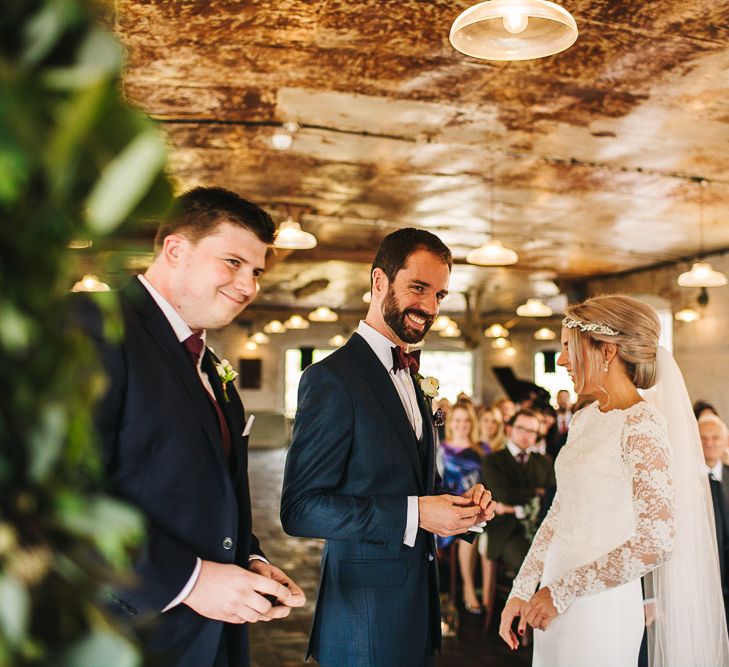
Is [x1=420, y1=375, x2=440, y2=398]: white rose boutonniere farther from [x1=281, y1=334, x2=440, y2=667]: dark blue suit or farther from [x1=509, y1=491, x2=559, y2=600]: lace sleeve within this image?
[x1=509, y1=491, x2=559, y2=600]: lace sleeve

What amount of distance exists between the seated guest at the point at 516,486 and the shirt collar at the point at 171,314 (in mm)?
4732

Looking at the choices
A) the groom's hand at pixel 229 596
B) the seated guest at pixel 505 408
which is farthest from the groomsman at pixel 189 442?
the seated guest at pixel 505 408

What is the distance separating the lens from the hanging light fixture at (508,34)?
10.5 ft

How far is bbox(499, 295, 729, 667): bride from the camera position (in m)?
2.43

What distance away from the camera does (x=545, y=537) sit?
113 inches

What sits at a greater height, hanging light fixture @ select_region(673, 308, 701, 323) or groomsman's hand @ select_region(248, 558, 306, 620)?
hanging light fixture @ select_region(673, 308, 701, 323)

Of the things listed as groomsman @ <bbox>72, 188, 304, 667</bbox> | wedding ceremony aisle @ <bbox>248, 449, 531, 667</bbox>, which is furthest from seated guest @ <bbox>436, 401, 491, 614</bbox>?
groomsman @ <bbox>72, 188, 304, 667</bbox>

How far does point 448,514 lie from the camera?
2156mm

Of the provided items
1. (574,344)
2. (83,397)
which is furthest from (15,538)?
(574,344)

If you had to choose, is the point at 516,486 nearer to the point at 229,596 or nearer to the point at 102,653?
the point at 229,596

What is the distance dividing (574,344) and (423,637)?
1.15 meters

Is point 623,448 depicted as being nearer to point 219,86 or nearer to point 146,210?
point 146,210

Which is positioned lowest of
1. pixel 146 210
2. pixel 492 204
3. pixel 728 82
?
pixel 146 210

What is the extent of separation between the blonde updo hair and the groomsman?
1369mm
